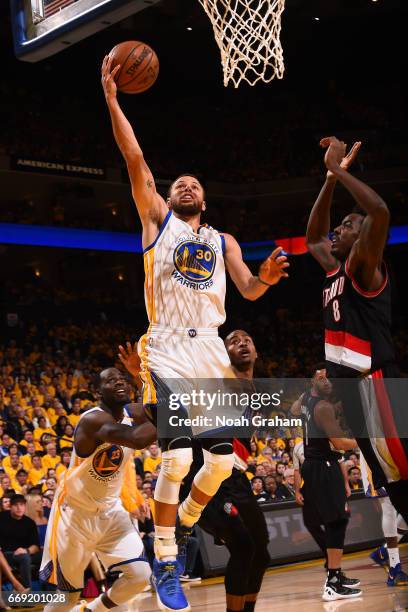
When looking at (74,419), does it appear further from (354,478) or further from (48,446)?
(354,478)

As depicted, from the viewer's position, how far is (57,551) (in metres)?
6.08

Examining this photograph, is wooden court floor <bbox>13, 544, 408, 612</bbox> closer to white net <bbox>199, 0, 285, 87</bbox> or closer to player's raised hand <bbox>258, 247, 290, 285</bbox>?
player's raised hand <bbox>258, 247, 290, 285</bbox>

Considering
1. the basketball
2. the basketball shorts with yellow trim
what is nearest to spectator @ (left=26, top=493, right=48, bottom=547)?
the basketball shorts with yellow trim

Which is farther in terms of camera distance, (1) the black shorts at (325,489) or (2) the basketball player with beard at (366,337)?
(1) the black shorts at (325,489)

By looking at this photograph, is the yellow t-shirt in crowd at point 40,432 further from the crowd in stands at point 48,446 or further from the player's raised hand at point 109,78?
the player's raised hand at point 109,78

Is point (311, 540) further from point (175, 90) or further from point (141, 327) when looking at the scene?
point (175, 90)

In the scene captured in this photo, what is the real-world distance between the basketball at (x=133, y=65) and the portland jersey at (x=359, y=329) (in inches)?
67.7

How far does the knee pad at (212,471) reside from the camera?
4832 millimetres

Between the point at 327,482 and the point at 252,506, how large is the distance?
8.17 feet

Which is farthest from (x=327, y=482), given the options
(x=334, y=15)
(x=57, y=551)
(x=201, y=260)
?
(x=334, y=15)

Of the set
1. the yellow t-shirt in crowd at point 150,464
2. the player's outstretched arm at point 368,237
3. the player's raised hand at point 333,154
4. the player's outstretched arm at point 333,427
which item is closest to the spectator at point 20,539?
the yellow t-shirt in crowd at point 150,464

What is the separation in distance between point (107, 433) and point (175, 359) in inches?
42.7

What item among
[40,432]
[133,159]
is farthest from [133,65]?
[40,432]

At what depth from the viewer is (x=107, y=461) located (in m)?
6.25
